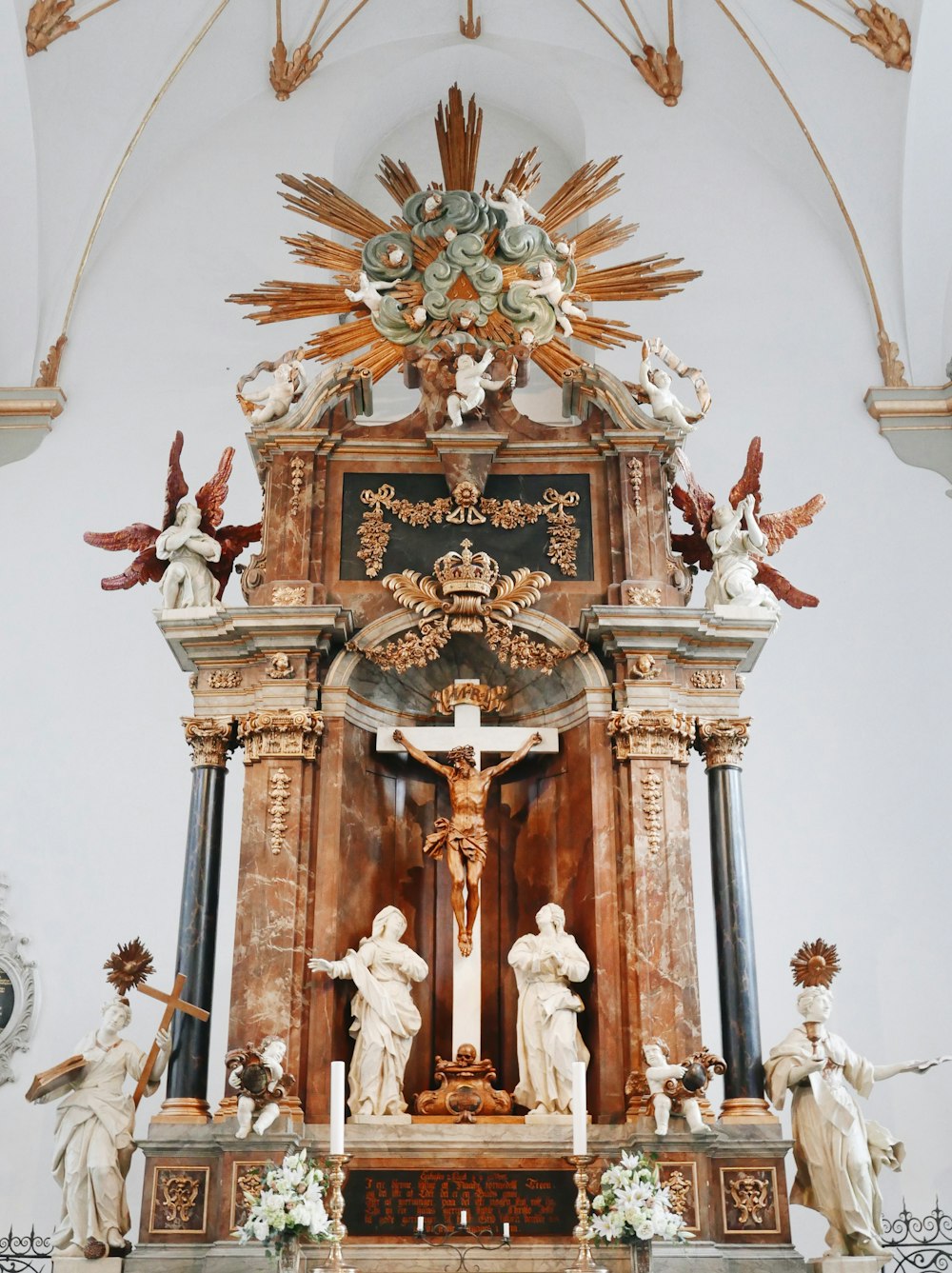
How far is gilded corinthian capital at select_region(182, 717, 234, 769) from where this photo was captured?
31.8ft

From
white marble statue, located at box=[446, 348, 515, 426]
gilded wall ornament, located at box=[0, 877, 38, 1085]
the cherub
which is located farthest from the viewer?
gilded wall ornament, located at box=[0, 877, 38, 1085]

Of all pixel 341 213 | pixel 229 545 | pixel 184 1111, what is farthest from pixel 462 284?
pixel 184 1111

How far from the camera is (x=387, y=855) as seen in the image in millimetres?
10125

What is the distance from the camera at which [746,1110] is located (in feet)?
28.9

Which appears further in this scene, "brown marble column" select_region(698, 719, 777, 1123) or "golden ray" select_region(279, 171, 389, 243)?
"golden ray" select_region(279, 171, 389, 243)

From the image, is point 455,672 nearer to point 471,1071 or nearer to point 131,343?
point 471,1071

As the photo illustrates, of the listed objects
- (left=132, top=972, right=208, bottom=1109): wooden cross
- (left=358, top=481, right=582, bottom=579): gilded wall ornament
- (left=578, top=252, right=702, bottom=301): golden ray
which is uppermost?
(left=578, top=252, right=702, bottom=301): golden ray

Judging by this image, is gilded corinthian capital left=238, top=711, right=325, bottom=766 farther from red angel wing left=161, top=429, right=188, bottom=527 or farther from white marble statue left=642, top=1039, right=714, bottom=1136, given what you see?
white marble statue left=642, top=1039, right=714, bottom=1136

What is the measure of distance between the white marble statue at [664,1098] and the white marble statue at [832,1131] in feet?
1.88

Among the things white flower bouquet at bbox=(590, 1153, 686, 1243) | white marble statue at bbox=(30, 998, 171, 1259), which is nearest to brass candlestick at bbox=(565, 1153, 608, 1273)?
white flower bouquet at bbox=(590, 1153, 686, 1243)

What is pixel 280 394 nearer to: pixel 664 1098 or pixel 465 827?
pixel 465 827

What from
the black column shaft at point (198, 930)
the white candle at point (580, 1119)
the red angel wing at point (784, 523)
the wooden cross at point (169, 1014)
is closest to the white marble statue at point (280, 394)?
the black column shaft at point (198, 930)

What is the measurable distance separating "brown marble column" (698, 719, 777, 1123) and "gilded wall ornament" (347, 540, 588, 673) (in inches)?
45.7

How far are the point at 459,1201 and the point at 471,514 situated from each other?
417 centimetres
